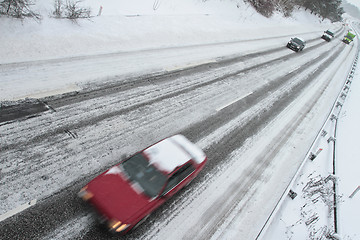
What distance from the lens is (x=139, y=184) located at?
5543mm

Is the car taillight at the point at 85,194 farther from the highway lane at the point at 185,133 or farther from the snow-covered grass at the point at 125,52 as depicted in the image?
the snow-covered grass at the point at 125,52

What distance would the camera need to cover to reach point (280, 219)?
6.97 meters

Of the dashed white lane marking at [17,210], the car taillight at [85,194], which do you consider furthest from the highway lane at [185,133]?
the car taillight at [85,194]

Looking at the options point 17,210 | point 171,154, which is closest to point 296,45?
point 171,154

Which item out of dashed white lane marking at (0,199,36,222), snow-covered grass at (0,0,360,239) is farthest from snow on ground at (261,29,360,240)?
dashed white lane marking at (0,199,36,222)

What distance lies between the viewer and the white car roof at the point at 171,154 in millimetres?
5984

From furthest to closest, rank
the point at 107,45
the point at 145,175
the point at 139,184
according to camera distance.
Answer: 1. the point at 107,45
2. the point at 145,175
3. the point at 139,184

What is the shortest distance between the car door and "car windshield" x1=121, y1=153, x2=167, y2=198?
251mm

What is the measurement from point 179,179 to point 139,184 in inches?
44.6

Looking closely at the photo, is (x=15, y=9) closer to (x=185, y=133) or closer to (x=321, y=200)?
(x=185, y=133)

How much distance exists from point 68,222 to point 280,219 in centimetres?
599

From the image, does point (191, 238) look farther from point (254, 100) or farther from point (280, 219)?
point (254, 100)

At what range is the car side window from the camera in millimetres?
5809

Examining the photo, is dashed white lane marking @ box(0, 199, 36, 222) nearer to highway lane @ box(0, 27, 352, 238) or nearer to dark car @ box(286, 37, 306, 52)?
highway lane @ box(0, 27, 352, 238)
